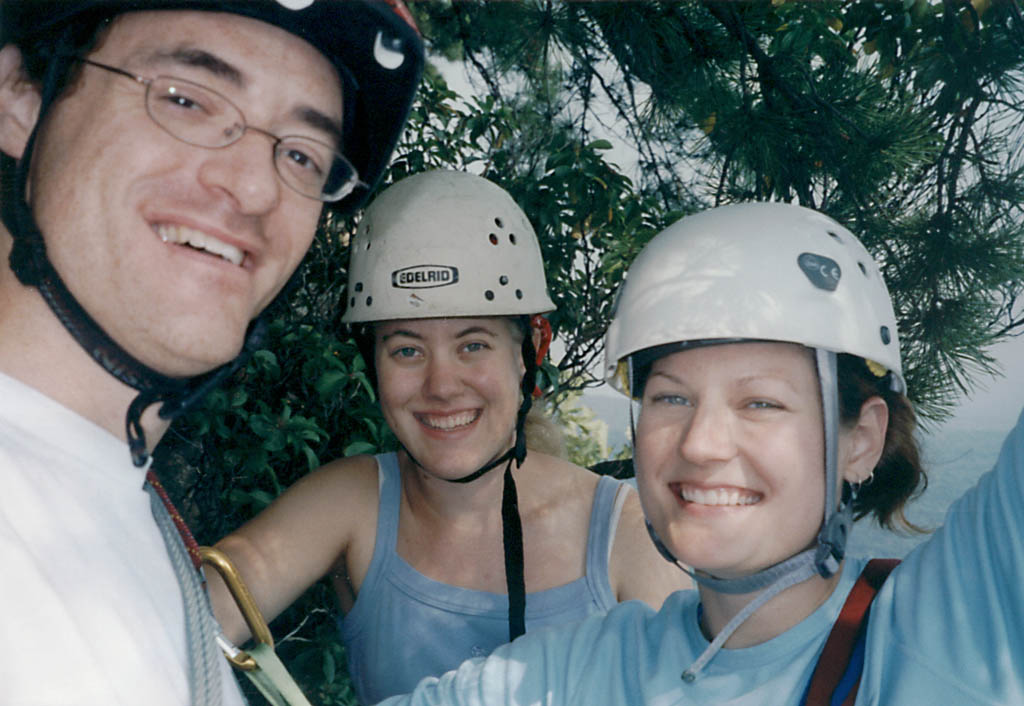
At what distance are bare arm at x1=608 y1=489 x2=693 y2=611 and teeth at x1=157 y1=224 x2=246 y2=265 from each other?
65.4 inches

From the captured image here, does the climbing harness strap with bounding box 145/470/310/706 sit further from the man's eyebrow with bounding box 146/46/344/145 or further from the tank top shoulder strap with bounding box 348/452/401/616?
the tank top shoulder strap with bounding box 348/452/401/616

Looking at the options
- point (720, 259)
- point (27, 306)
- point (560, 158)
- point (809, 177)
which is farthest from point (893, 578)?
point (560, 158)

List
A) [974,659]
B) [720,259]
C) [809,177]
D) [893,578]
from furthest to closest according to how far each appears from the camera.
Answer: [809,177], [720,259], [893,578], [974,659]

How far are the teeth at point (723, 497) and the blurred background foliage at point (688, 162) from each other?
1696 millimetres

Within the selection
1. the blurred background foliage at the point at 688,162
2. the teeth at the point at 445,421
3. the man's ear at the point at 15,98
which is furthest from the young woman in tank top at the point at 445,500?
the man's ear at the point at 15,98

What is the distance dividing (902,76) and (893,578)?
2.25 m

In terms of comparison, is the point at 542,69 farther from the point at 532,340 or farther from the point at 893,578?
the point at 893,578

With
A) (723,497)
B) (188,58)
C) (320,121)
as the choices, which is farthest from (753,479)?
(188,58)

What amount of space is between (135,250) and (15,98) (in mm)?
417

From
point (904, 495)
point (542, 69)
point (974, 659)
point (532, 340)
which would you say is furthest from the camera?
point (542, 69)

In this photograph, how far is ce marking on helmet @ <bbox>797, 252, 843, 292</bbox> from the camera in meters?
1.78

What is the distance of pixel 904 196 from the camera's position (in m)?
3.15

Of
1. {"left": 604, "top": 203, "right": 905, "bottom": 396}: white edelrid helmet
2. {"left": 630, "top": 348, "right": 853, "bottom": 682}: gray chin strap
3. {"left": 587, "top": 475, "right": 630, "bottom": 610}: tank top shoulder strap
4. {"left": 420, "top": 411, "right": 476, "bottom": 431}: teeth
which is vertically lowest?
{"left": 587, "top": 475, "right": 630, "bottom": 610}: tank top shoulder strap

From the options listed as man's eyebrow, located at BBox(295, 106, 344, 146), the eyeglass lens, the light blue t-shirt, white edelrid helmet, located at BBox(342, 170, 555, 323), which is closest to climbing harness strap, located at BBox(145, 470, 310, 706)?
the light blue t-shirt
